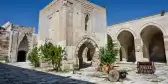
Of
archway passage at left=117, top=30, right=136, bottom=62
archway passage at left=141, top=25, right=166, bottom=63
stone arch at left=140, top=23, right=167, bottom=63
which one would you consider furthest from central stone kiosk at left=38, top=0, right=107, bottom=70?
archway passage at left=141, top=25, right=166, bottom=63

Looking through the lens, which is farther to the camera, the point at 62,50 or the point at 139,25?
the point at 139,25

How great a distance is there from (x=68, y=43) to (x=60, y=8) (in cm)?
283

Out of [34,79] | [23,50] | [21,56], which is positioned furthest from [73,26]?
[21,56]

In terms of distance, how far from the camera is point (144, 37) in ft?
50.7

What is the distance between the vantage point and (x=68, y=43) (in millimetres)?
9938

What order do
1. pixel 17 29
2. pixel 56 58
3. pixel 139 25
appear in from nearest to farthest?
pixel 56 58
pixel 139 25
pixel 17 29

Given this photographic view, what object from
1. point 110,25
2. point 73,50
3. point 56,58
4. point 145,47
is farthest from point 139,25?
point 56,58

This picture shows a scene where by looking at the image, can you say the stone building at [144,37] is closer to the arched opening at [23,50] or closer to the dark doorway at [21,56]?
the arched opening at [23,50]

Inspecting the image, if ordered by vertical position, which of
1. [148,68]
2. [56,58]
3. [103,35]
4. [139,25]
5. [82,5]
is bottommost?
[148,68]

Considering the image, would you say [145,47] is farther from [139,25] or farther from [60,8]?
[60,8]

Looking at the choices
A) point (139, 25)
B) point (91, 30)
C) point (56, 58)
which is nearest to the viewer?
point (56, 58)

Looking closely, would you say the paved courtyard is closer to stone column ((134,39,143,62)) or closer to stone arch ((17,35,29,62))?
stone column ((134,39,143,62))

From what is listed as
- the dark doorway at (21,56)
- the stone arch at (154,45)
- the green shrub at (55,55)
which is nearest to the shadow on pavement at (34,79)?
the green shrub at (55,55)

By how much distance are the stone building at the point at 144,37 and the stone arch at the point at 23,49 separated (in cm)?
1369
